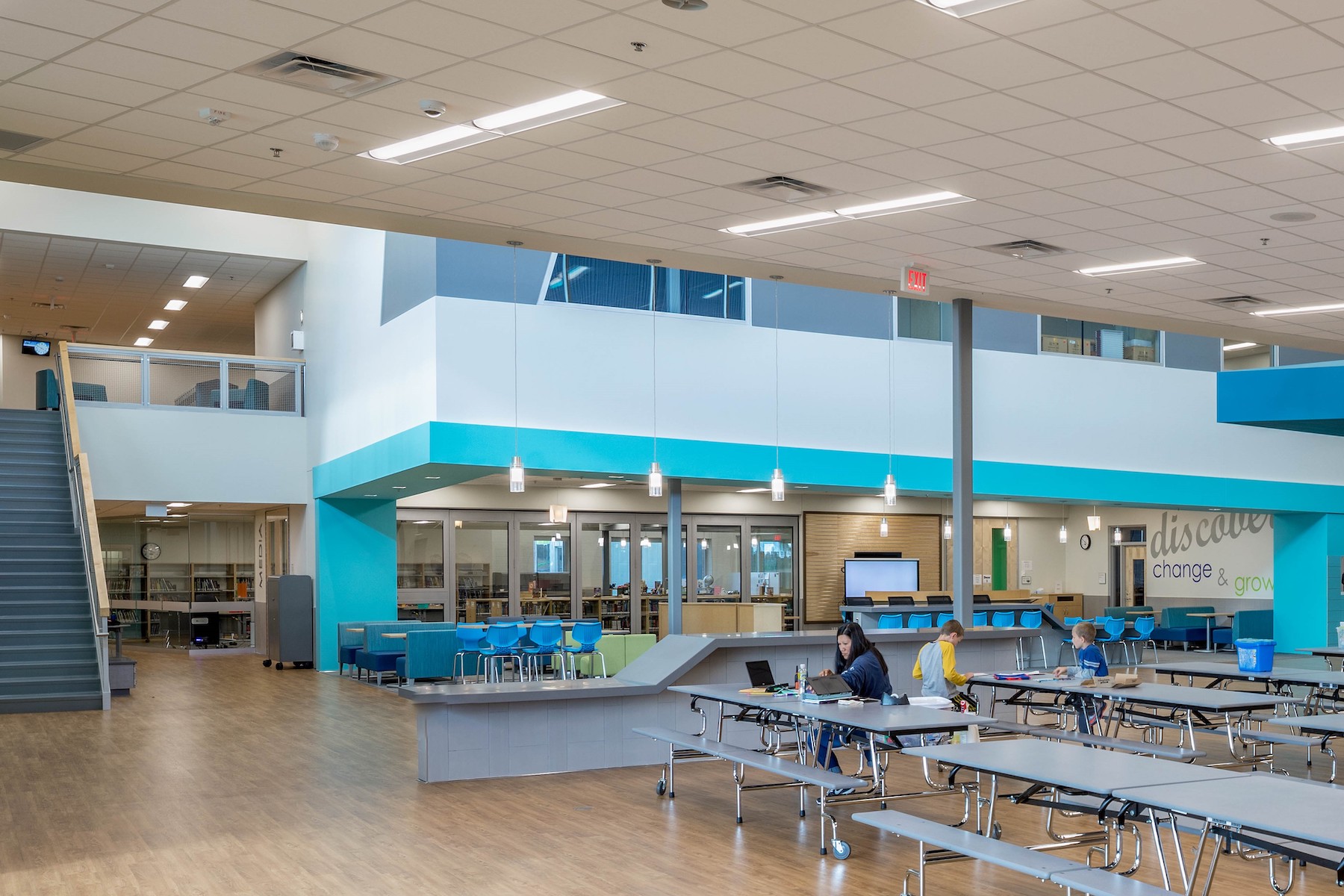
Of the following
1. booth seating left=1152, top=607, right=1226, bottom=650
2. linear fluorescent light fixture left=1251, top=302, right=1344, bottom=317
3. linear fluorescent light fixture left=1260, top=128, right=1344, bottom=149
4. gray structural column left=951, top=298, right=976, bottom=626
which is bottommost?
booth seating left=1152, top=607, right=1226, bottom=650

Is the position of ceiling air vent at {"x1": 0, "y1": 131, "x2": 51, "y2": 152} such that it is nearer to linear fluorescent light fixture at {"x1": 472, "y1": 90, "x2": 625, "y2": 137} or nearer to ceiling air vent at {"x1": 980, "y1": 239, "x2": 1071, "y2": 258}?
linear fluorescent light fixture at {"x1": 472, "y1": 90, "x2": 625, "y2": 137}

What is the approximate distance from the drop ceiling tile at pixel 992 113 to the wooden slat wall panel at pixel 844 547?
14661mm

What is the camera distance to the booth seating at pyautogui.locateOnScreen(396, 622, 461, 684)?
13.8 meters

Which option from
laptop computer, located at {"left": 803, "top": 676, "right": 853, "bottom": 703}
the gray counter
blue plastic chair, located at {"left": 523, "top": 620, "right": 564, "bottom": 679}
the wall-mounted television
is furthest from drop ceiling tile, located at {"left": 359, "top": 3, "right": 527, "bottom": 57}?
the wall-mounted television

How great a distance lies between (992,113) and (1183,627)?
17271 millimetres

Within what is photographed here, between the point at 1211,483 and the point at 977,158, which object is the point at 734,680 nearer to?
the point at 977,158

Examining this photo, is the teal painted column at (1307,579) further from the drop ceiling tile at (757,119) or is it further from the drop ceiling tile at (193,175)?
the drop ceiling tile at (193,175)

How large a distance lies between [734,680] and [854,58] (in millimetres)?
5664

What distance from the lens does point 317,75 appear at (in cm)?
505

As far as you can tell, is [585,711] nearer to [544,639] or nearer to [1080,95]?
[544,639]

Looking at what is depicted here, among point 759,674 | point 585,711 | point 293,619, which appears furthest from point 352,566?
point 759,674

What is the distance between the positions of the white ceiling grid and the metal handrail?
7.45m

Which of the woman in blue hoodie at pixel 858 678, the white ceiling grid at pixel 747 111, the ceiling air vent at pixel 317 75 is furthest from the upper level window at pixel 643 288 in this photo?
the ceiling air vent at pixel 317 75

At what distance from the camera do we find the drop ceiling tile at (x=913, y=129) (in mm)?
5641
